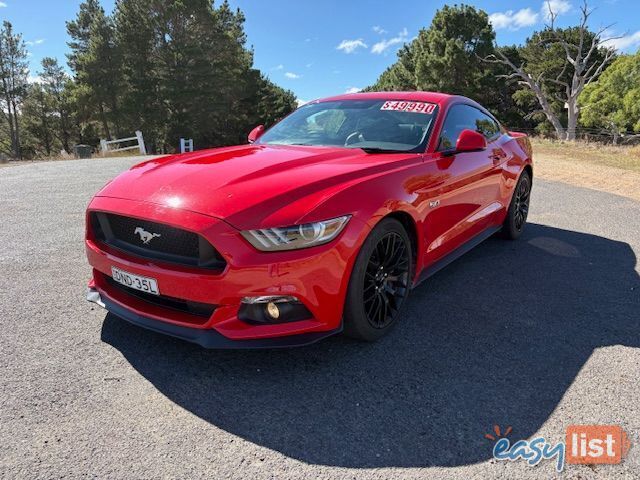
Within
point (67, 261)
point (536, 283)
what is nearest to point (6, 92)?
point (67, 261)

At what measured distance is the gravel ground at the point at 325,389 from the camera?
196cm

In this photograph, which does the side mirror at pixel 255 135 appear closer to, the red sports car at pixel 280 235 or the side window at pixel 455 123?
the red sports car at pixel 280 235

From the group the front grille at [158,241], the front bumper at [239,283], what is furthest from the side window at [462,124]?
the front grille at [158,241]

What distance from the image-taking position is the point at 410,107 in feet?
12.7

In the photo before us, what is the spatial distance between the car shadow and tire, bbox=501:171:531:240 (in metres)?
1.39

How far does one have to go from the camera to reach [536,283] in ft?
13.3

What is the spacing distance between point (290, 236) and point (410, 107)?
82.3 inches

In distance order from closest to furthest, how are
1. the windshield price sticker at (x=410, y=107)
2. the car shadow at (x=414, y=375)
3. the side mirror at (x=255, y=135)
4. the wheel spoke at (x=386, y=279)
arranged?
the car shadow at (x=414, y=375) < the wheel spoke at (x=386, y=279) < the windshield price sticker at (x=410, y=107) < the side mirror at (x=255, y=135)

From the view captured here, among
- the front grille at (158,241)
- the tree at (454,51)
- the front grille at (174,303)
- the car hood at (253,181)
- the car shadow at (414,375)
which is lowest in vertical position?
the car shadow at (414,375)

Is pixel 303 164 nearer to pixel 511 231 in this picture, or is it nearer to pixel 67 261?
pixel 67 261

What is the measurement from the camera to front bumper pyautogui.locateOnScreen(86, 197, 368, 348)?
7.55 ft

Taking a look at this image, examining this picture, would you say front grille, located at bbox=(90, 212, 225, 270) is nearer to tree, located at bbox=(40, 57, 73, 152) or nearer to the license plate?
the license plate

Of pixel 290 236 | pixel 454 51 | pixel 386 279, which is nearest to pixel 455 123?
pixel 386 279

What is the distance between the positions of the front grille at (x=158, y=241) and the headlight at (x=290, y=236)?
0.73 ft
